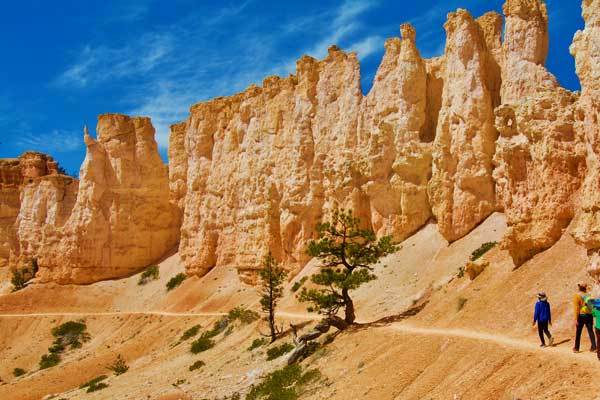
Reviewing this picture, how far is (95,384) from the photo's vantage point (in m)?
35.4

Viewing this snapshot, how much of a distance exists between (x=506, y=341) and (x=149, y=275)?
1853 inches

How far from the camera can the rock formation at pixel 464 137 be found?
33.7m

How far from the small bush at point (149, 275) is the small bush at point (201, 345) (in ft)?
74.0

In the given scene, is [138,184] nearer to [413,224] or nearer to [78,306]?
[78,306]

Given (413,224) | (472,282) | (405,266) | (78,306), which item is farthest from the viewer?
(78,306)

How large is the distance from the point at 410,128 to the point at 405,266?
30.5 ft

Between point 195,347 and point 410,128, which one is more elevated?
point 410,128

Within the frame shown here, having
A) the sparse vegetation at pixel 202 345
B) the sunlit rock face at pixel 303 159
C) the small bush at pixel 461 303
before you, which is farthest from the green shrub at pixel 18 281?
the small bush at pixel 461 303

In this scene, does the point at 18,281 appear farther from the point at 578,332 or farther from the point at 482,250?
the point at 578,332

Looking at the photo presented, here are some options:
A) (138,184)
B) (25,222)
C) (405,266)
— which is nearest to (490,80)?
(405,266)

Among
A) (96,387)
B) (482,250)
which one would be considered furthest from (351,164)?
(96,387)

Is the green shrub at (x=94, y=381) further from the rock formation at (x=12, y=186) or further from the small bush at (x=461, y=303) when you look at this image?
the rock formation at (x=12, y=186)

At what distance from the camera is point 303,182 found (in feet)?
150

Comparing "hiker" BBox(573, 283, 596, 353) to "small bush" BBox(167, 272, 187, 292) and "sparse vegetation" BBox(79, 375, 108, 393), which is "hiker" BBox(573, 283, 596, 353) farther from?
"small bush" BBox(167, 272, 187, 292)
